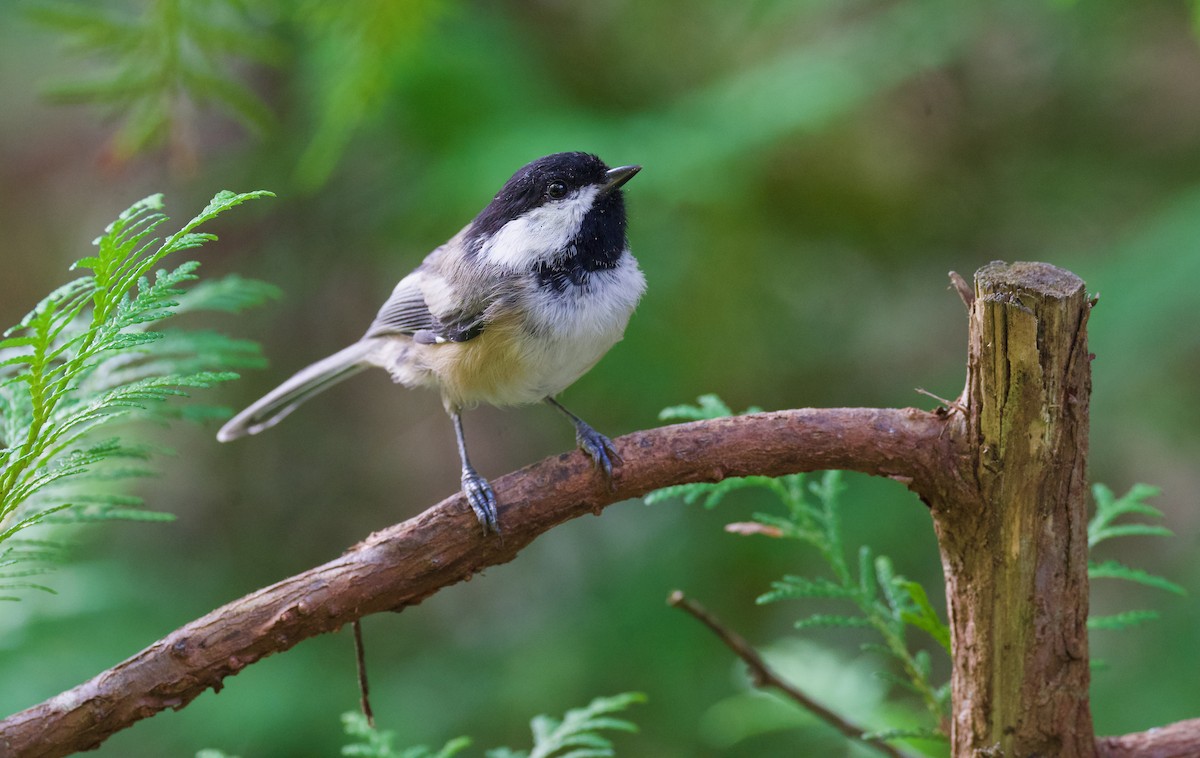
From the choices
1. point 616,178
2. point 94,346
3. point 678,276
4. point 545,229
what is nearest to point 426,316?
point 545,229

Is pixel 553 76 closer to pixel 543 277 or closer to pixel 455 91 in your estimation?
pixel 455 91

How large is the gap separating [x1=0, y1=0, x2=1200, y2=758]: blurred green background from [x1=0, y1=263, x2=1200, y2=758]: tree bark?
3.70ft

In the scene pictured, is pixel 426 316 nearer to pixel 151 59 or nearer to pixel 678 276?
pixel 151 59

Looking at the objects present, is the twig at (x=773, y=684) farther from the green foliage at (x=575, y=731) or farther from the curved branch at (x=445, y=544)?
the curved branch at (x=445, y=544)

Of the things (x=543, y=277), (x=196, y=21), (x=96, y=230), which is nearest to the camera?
(x=543, y=277)

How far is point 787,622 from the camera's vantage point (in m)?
3.92

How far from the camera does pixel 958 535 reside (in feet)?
4.83

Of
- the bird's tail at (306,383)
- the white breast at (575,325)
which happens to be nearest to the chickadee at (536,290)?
the white breast at (575,325)

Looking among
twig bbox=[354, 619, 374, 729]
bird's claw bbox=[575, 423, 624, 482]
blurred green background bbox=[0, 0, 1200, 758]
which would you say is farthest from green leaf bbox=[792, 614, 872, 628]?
blurred green background bbox=[0, 0, 1200, 758]

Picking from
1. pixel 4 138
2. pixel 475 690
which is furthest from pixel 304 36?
pixel 4 138

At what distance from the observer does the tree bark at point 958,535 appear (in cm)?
132

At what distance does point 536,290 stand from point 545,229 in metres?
0.15

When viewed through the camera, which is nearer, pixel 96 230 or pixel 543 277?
pixel 543 277

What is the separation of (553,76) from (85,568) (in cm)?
243
